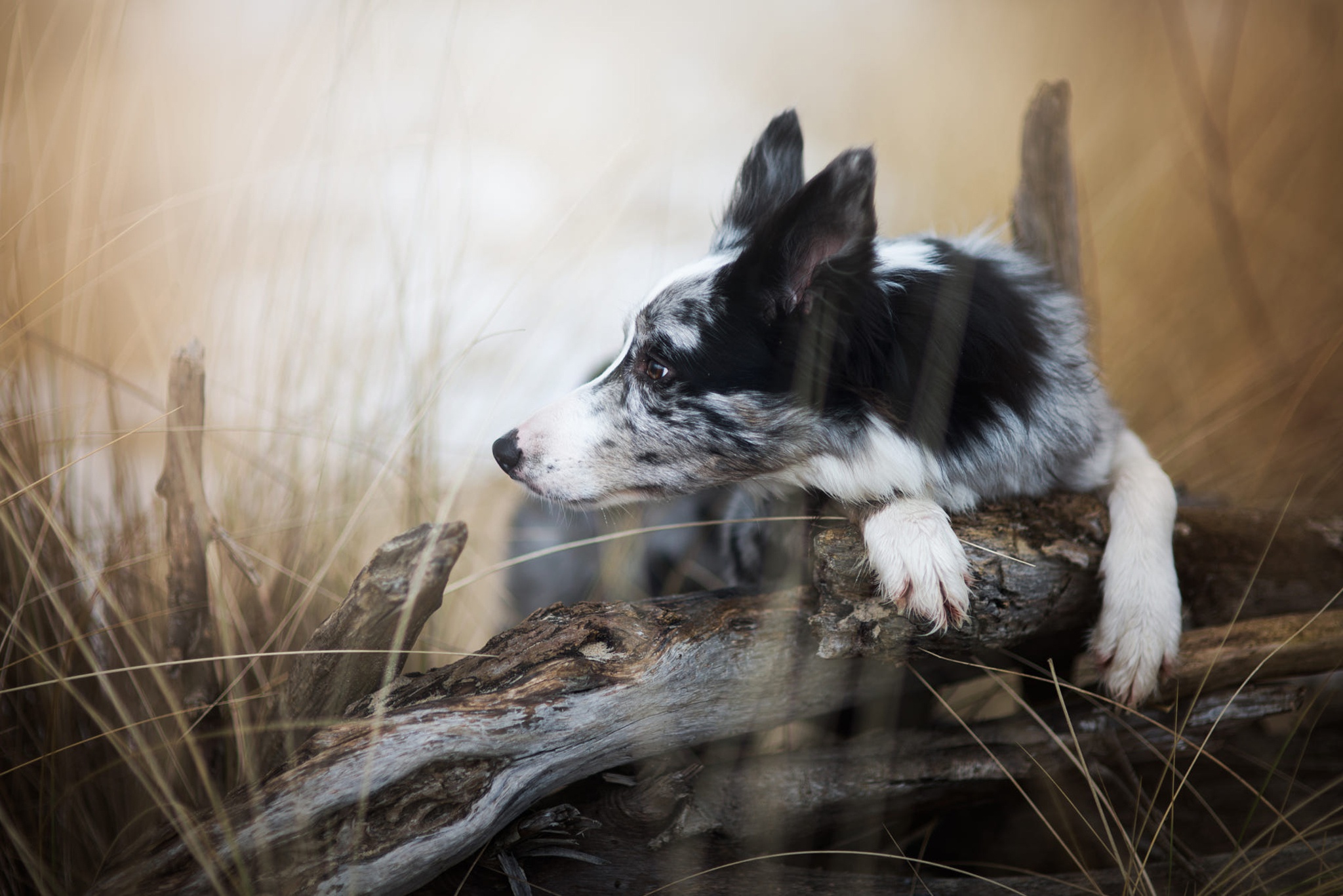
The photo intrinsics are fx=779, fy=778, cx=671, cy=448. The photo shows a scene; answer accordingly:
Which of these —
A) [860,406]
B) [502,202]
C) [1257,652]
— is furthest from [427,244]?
[1257,652]

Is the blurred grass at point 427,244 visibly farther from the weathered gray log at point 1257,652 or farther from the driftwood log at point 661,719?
the weathered gray log at point 1257,652

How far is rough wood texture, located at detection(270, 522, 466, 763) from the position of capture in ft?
4.79

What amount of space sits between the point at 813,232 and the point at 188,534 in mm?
1566

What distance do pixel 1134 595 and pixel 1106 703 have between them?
0.29 metres

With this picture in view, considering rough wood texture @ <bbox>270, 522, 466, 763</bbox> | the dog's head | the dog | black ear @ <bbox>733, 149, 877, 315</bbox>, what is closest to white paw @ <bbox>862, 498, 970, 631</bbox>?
the dog

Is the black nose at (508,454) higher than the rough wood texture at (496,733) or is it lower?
higher

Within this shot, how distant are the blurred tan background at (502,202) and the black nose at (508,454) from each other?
0.27m

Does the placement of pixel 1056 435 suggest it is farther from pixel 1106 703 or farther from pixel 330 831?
pixel 330 831

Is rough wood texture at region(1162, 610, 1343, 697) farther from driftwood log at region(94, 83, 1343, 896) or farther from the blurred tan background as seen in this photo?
the blurred tan background

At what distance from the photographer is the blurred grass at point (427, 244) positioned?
1.82 metres

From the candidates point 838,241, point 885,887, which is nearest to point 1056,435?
point 838,241

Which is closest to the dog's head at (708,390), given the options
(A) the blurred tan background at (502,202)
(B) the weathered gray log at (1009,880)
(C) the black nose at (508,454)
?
(C) the black nose at (508,454)

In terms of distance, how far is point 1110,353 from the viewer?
4.04 metres

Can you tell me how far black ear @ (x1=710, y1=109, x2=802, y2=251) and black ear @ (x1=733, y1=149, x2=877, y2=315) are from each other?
0.47 m
